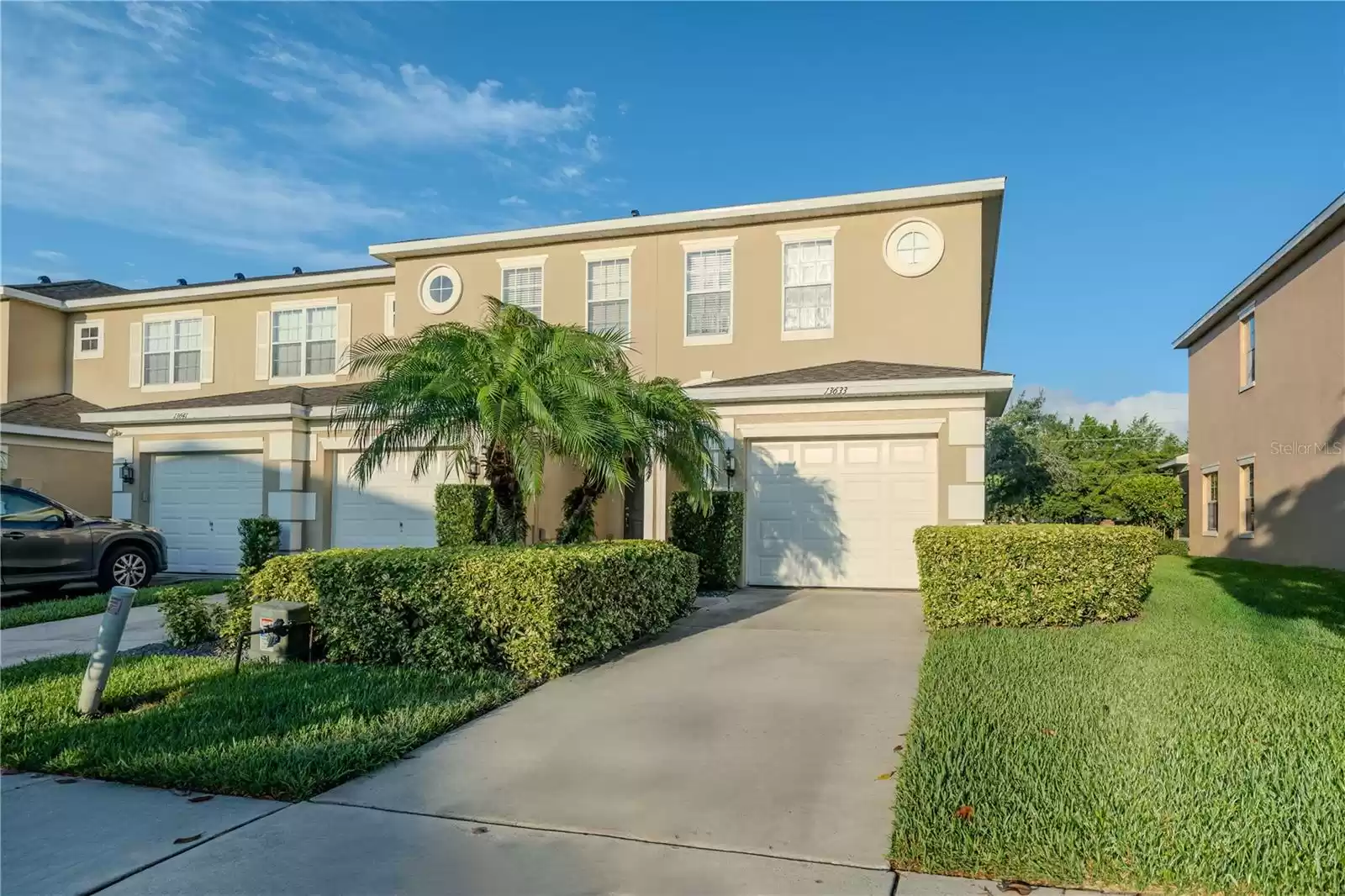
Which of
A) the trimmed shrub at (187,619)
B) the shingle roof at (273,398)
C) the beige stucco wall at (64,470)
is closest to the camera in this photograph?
the trimmed shrub at (187,619)

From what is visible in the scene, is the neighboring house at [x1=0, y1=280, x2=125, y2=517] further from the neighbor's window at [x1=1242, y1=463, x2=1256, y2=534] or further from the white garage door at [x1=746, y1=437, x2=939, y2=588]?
the neighbor's window at [x1=1242, y1=463, x2=1256, y2=534]

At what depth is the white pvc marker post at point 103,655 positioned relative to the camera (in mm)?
5539

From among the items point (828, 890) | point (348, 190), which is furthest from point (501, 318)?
point (348, 190)

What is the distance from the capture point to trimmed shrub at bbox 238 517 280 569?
13859mm

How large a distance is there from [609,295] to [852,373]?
15.5 feet

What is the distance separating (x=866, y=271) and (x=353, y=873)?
11704 mm

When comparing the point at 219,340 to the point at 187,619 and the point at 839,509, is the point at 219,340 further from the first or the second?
the point at 839,509

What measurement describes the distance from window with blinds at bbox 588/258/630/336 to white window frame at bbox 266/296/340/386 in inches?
229

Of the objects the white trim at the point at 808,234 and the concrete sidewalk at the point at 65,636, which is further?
the white trim at the point at 808,234

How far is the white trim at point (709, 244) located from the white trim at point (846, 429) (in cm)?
345

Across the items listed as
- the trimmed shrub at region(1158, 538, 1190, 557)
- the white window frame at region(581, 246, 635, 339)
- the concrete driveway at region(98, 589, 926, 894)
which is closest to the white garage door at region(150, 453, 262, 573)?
the white window frame at region(581, 246, 635, 339)

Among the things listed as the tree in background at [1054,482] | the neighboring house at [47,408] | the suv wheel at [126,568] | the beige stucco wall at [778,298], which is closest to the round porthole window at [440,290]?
the beige stucco wall at [778,298]

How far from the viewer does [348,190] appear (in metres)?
14.2

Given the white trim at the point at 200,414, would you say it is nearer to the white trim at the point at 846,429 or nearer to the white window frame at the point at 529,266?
the white window frame at the point at 529,266
